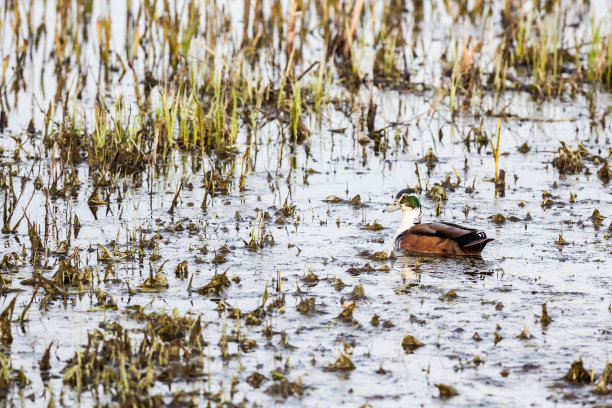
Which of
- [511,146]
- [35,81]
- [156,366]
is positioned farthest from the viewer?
[35,81]

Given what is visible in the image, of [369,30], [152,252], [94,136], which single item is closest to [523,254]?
[152,252]

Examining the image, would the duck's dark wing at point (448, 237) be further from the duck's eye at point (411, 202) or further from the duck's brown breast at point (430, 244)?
the duck's eye at point (411, 202)

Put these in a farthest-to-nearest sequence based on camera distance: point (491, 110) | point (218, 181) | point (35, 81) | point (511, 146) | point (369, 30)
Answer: point (369, 30) → point (35, 81) → point (491, 110) → point (511, 146) → point (218, 181)

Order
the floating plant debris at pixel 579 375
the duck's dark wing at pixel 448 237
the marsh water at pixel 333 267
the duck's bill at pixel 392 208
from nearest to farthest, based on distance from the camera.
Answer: the floating plant debris at pixel 579 375 → the marsh water at pixel 333 267 → the duck's dark wing at pixel 448 237 → the duck's bill at pixel 392 208

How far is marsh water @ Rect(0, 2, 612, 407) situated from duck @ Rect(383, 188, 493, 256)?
127mm

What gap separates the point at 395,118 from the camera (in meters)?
12.6

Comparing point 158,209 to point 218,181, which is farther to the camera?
point 218,181

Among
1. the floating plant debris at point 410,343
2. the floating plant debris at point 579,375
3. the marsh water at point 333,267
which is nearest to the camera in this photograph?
the floating plant debris at point 579,375

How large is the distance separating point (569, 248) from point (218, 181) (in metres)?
3.48

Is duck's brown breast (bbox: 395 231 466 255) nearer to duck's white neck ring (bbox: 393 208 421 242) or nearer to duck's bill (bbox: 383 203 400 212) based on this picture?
duck's white neck ring (bbox: 393 208 421 242)

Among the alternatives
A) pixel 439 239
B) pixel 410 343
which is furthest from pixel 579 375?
pixel 439 239

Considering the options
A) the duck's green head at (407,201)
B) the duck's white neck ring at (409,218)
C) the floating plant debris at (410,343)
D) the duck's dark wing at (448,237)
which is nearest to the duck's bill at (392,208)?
the duck's green head at (407,201)

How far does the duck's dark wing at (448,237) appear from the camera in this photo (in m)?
7.68

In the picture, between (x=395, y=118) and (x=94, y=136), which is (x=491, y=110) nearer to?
(x=395, y=118)
